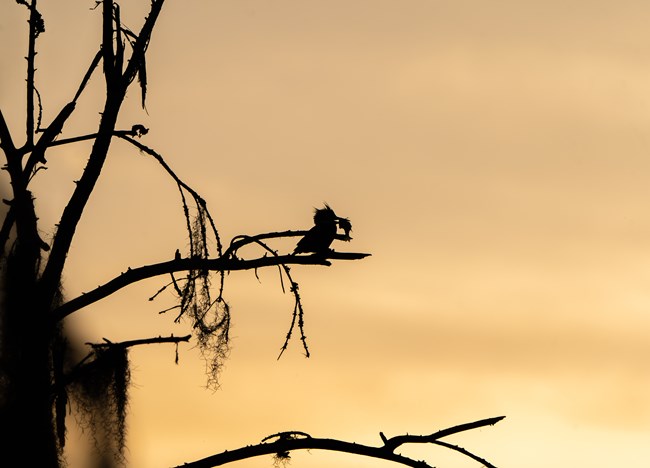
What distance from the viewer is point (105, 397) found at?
1342 centimetres

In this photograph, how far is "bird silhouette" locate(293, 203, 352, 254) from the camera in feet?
49.0

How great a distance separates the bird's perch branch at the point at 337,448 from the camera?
42.8 feet

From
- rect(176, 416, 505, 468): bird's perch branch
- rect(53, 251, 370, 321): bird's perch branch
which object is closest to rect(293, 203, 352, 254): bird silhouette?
rect(53, 251, 370, 321): bird's perch branch

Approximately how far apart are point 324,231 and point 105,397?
113 inches

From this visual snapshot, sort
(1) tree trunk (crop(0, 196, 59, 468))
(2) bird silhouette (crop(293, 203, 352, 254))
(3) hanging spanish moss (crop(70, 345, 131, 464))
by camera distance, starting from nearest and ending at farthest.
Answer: (1) tree trunk (crop(0, 196, 59, 468))
(3) hanging spanish moss (crop(70, 345, 131, 464))
(2) bird silhouette (crop(293, 203, 352, 254))

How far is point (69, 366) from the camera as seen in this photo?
1348 cm

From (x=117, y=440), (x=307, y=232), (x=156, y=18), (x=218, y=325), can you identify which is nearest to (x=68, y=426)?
(x=117, y=440)

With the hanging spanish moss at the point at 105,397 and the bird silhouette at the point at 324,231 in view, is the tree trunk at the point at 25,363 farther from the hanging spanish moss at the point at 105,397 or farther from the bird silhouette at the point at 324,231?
the bird silhouette at the point at 324,231

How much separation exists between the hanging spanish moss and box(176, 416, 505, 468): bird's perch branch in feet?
1.99

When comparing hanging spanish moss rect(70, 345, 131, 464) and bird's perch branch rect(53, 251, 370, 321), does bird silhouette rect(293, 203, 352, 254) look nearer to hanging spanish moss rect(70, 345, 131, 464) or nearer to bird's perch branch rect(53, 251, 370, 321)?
bird's perch branch rect(53, 251, 370, 321)

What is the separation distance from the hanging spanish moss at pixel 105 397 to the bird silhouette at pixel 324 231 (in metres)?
1.93

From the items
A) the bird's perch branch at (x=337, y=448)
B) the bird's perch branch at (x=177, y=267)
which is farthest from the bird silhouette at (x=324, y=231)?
the bird's perch branch at (x=337, y=448)

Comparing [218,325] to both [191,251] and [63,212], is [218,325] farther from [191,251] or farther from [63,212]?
[63,212]

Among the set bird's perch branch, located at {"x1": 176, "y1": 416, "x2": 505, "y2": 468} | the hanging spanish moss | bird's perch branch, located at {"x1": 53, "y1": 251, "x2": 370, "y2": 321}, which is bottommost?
bird's perch branch, located at {"x1": 176, "y1": 416, "x2": 505, "y2": 468}
